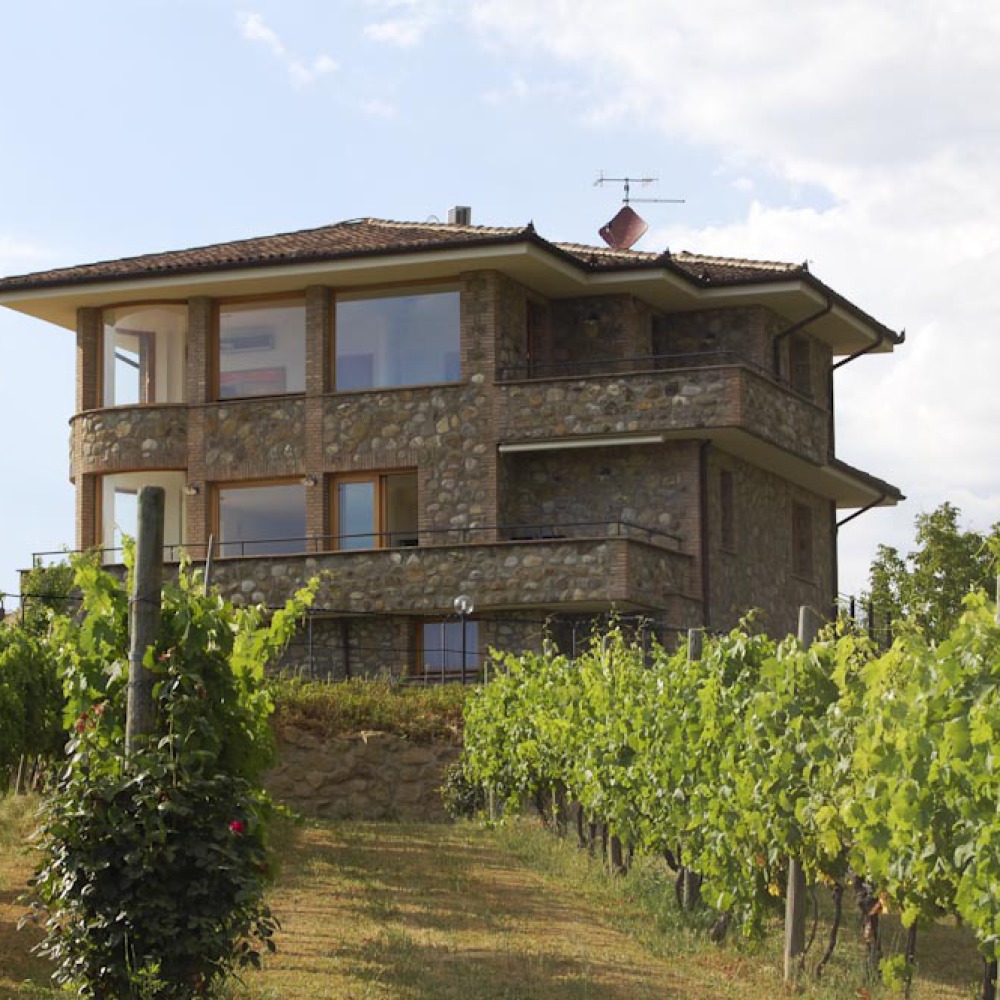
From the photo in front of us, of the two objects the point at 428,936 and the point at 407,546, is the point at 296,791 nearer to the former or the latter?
the point at 407,546

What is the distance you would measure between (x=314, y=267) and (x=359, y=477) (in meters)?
2.97

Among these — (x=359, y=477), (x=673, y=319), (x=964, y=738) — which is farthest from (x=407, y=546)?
(x=964, y=738)

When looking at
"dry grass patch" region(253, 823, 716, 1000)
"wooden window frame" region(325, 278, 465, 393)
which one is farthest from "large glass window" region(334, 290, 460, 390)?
"dry grass patch" region(253, 823, 716, 1000)

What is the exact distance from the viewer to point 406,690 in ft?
79.9

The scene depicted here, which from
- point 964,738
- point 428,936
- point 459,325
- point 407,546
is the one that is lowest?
point 428,936

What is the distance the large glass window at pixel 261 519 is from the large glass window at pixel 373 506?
565mm

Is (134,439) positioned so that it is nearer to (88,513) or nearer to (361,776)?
(88,513)

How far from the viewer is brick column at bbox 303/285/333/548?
28.4 metres

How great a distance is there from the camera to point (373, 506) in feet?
93.2

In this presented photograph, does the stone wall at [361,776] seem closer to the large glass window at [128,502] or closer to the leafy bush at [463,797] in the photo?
the leafy bush at [463,797]

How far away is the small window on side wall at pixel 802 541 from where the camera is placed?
32469 millimetres

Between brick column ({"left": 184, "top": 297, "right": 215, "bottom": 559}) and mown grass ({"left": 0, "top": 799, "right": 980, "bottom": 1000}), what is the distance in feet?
36.4

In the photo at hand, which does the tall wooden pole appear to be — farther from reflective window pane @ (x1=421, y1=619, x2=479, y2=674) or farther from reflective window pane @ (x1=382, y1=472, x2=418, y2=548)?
reflective window pane @ (x1=382, y1=472, x2=418, y2=548)

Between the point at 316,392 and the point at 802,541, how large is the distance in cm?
867
